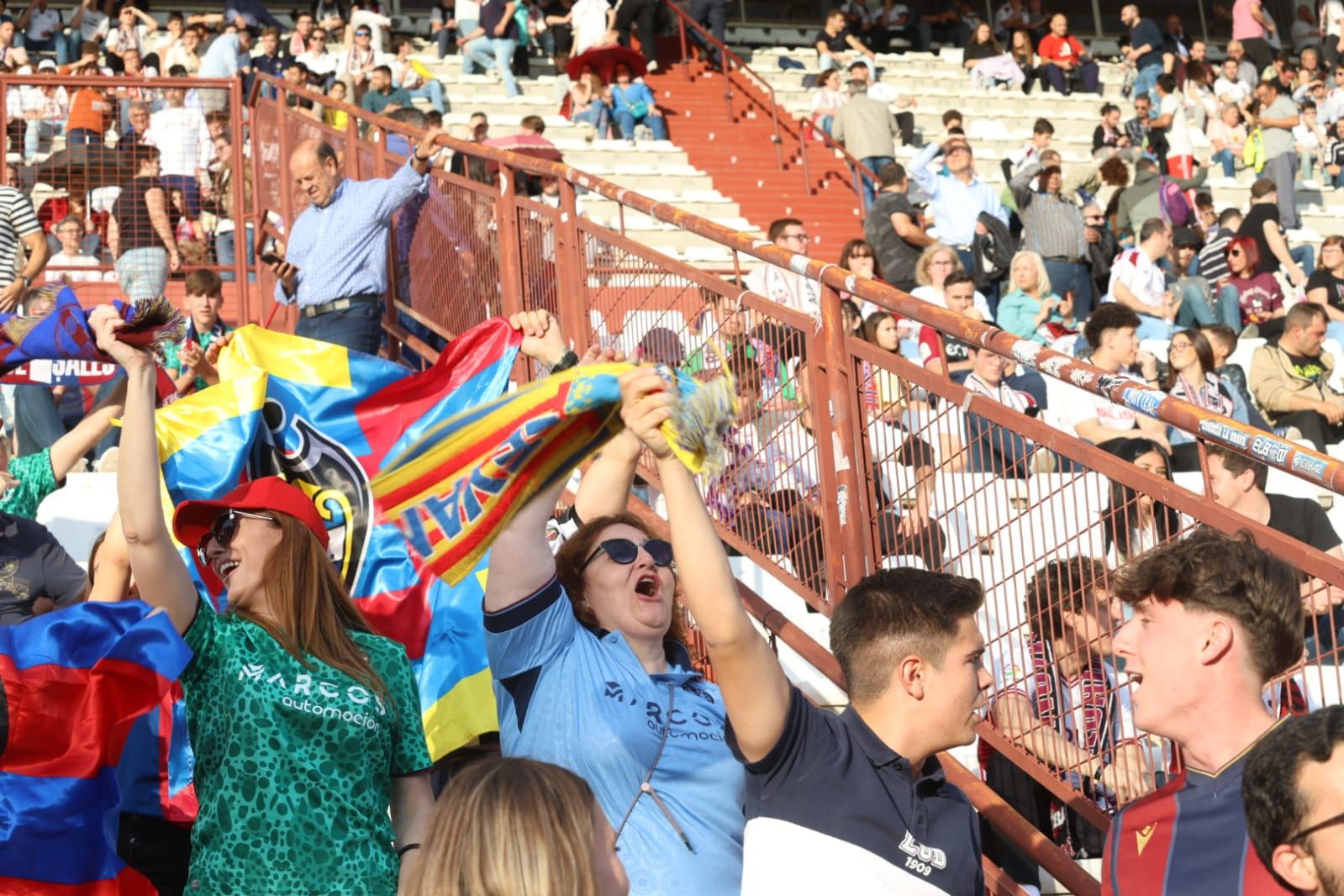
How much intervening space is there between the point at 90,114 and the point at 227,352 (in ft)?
24.1

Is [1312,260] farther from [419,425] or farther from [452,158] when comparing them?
[419,425]

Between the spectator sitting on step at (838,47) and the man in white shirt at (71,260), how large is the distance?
41.6ft

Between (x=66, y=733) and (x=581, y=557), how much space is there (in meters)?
1.26

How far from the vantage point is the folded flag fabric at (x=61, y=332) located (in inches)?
163

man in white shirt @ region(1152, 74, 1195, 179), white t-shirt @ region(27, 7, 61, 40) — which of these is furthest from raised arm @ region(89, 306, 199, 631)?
man in white shirt @ region(1152, 74, 1195, 179)

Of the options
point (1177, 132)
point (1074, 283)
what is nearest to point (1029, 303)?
point (1074, 283)

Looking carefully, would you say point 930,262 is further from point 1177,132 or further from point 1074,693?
point 1177,132

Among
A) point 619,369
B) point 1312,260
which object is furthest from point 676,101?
point 619,369

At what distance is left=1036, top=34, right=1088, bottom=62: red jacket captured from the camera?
80.3 ft

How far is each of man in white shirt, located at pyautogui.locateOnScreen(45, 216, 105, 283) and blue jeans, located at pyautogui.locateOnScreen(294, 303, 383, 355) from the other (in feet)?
12.0

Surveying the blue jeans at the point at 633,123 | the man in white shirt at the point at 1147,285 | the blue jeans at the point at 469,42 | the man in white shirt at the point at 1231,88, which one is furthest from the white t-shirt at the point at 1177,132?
the blue jeans at the point at 469,42

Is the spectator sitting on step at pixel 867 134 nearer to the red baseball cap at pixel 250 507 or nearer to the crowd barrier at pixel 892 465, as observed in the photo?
the crowd barrier at pixel 892 465

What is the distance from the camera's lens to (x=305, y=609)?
12.8ft

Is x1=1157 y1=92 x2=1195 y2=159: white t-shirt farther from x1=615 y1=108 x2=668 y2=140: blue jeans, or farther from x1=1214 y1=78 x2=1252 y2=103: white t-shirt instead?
x1=615 y1=108 x2=668 y2=140: blue jeans
